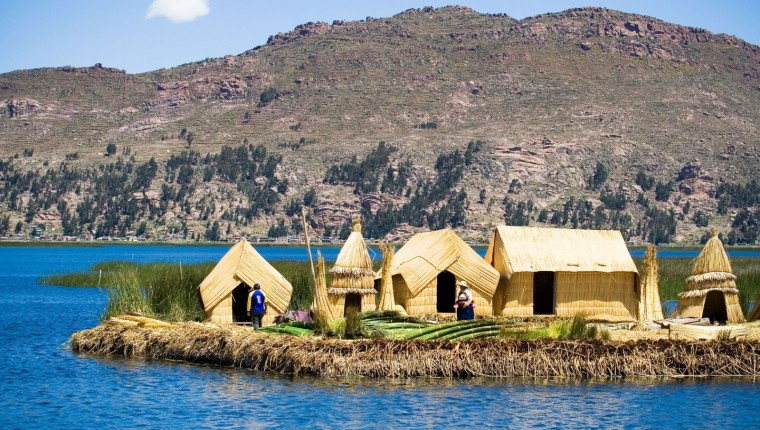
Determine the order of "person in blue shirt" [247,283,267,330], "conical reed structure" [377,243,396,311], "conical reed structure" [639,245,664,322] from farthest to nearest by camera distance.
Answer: "conical reed structure" [639,245,664,322]
"conical reed structure" [377,243,396,311]
"person in blue shirt" [247,283,267,330]

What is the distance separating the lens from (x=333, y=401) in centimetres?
2417

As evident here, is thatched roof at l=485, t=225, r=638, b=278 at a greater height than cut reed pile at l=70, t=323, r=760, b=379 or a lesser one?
greater

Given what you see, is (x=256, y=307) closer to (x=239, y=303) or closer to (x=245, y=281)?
(x=245, y=281)

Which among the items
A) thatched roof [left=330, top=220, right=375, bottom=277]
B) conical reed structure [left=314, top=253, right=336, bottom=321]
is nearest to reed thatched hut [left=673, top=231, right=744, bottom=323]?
thatched roof [left=330, top=220, right=375, bottom=277]

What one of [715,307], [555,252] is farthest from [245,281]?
[715,307]

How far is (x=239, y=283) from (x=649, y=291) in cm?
1077

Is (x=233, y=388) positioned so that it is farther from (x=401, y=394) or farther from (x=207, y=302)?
(x=207, y=302)

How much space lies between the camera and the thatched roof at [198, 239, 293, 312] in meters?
Result: 32.1

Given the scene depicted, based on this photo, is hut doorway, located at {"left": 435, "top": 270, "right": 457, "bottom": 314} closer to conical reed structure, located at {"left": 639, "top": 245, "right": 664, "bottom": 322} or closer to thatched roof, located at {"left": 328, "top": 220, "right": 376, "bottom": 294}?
thatched roof, located at {"left": 328, "top": 220, "right": 376, "bottom": 294}

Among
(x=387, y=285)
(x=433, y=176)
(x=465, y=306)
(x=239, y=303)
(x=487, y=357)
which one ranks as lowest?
(x=487, y=357)

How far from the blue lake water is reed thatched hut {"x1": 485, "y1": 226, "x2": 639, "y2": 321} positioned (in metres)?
8.33

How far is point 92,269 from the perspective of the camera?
233ft

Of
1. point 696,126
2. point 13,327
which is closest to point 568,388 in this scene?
point 13,327

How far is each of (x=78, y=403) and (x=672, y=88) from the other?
174796 millimetres
